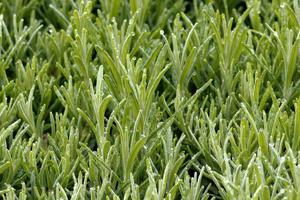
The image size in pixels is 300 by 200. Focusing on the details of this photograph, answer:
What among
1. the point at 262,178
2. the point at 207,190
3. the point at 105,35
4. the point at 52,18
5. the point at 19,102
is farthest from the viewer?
the point at 52,18

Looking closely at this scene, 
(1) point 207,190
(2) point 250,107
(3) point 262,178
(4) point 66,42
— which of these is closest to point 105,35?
(4) point 66,42

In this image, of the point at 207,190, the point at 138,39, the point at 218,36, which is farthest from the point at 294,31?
the point at 207,190

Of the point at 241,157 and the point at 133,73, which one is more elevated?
the point at 133,73

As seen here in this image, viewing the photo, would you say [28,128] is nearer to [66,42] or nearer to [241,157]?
[66,42]

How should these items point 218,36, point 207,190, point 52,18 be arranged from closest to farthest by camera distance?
point 207,190, point 218,36, point 52,18

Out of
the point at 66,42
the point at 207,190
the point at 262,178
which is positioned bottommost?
the point at 207,190

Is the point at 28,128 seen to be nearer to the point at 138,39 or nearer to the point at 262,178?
the point at 138,39

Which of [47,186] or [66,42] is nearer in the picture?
[47,186]
